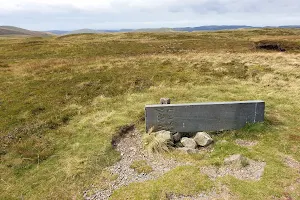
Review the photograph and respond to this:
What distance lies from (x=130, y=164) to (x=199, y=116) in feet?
16.7

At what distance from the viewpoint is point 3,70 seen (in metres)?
33.9

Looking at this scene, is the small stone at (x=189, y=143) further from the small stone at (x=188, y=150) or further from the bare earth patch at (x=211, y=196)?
the bare earth patch at (x=211, y=196)

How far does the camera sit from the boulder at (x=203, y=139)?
14527mm

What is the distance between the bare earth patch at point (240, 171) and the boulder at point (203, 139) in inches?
92.2

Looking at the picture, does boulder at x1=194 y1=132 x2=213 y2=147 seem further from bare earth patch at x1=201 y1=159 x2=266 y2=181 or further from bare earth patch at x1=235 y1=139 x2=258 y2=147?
bare earth patch at x1=201 y1=159 x2=266 y2=181

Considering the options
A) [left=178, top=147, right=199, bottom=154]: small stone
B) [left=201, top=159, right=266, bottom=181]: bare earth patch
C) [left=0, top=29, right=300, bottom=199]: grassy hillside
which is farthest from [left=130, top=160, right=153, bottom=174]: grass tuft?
[left=201, top=159, right=266, bottom=181]: bare earth patch

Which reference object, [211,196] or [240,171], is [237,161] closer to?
[240,171]

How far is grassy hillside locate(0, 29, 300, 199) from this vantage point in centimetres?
1124

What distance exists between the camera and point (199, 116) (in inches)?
618

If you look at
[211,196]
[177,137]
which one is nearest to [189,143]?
[177,137]

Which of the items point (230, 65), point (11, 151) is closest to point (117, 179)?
point (11, 151)

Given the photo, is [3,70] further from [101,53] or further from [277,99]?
[277,99]

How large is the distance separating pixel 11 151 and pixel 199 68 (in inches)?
942

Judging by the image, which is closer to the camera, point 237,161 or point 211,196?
point 211,196
